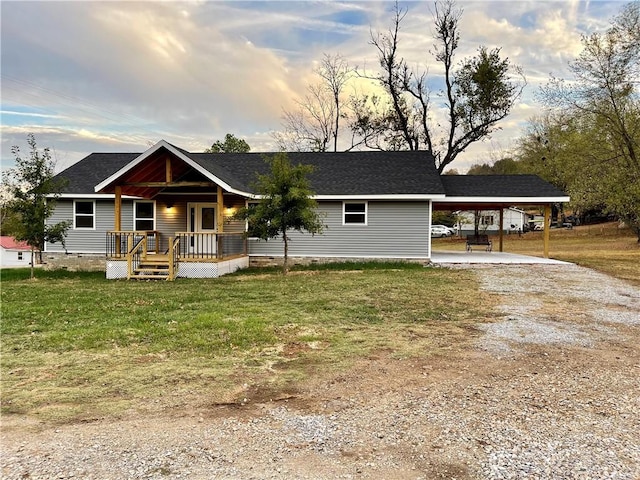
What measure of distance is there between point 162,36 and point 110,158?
614 centimetres

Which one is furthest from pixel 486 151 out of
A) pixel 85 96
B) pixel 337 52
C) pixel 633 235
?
pixel 85 96

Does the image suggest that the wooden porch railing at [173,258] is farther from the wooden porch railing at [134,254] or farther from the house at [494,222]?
the house at [494,222]

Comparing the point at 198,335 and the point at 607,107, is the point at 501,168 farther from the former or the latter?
the point at 198,335

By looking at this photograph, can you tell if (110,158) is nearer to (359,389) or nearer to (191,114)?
(191,114)

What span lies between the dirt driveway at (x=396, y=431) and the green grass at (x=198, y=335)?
0.39 metres

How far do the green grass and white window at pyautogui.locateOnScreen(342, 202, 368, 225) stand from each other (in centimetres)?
464

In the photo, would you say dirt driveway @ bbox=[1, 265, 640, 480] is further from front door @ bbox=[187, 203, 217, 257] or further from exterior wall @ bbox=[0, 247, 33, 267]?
exterior wall @ bbox=[0, 247, 33, 267]

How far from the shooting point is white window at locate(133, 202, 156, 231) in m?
15.8

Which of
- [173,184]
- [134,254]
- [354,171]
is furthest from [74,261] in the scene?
[354,171]

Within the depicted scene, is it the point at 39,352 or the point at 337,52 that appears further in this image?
the point at 337,52

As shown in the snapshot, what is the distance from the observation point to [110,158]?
18562 mm

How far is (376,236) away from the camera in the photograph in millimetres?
15398

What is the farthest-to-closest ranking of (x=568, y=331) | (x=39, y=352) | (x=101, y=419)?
1. (x=568, y=331)
2. (x=39, y=352)
3. (x=101, y=419)

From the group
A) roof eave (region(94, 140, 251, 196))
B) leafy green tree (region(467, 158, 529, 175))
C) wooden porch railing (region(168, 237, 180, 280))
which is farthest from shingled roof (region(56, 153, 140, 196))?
leafy green tree (region(467, 158, 529, 175))
